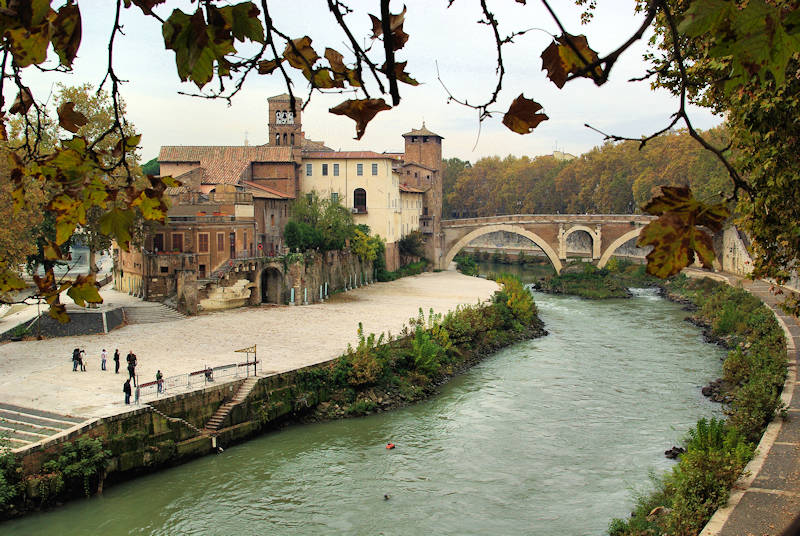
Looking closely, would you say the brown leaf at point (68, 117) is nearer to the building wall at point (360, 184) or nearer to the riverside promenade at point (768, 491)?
the riverside promenade at point (768, 491)

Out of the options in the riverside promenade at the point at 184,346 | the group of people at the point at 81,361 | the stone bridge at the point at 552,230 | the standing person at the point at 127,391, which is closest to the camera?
the standing person at the point at 127,391

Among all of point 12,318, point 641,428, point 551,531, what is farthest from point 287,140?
point 551,531

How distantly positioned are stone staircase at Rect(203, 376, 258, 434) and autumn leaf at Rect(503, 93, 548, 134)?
1473 centimetres

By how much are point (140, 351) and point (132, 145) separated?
1788 cm

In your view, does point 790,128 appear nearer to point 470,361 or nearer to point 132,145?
point 132,145

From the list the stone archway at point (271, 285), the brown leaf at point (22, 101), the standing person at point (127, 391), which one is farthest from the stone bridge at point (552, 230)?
the brown leaf at point (22, 101)

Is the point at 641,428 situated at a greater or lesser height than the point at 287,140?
lesser

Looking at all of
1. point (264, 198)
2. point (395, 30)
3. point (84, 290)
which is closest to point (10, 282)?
point (84, 290)

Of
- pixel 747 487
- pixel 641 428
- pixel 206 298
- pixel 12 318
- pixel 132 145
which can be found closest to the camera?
pixel 132 145

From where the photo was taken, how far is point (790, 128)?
9516mm

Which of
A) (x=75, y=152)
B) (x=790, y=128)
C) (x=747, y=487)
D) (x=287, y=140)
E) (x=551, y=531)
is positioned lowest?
(x=551, y=531)

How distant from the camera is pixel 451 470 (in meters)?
14.6

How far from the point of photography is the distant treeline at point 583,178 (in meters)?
50.8

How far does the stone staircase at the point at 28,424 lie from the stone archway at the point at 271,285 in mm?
15484
